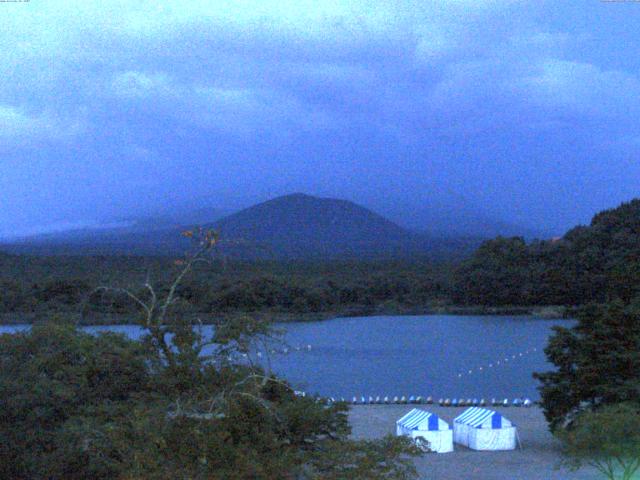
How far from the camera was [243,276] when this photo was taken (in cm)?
5744

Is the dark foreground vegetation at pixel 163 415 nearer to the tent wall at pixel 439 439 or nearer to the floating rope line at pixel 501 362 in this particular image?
the tent wall at pixel 439 439

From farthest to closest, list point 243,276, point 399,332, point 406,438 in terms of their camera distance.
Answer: point 243,276 → point 399,332 → point 406,438

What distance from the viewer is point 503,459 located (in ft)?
65.1

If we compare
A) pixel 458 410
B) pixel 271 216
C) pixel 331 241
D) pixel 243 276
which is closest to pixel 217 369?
pixel 458 410

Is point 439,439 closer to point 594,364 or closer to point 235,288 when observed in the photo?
point 594,364

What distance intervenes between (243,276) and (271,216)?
85713 millimetres

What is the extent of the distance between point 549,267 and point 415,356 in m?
23.2

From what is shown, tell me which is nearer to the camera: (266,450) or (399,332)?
(266,450)

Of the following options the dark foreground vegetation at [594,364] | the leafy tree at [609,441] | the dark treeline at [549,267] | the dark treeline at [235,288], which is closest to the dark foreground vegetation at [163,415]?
the leafy tree at [609,441]

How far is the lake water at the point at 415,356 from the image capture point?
34969mm

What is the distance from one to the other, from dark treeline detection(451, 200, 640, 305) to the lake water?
5183mm

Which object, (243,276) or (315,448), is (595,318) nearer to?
(315,448)

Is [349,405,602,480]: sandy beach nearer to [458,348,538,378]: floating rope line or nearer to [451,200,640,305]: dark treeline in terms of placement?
Result: [458,348,538,378]: floating rope line

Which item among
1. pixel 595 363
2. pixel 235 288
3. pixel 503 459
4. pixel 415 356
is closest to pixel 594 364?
pixel 595 363
